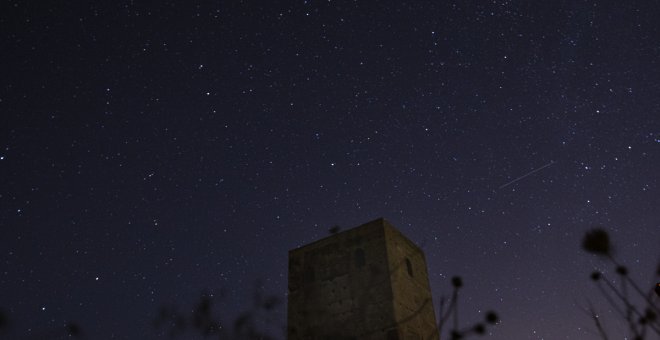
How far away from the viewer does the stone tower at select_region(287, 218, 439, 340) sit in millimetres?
20562

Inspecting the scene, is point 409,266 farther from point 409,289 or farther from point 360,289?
point 360,289

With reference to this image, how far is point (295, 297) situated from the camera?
23391 mm

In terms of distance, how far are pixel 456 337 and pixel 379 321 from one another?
18212 millimetres

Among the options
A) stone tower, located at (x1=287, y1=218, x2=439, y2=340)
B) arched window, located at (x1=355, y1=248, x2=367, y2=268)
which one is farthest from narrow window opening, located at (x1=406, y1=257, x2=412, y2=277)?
arched window, located at (x1=355, y1=248, x2=367, y2=268)

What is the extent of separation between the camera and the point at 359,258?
2245 cm

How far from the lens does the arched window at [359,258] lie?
22.2 meters

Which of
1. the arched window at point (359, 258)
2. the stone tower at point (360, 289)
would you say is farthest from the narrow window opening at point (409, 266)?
the arched window at point (359, 258)

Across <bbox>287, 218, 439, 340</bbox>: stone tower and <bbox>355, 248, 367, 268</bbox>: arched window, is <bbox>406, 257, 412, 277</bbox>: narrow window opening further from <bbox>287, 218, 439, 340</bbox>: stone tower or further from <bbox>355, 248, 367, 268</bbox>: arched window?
<bbox>355, 248, 367, 268</bbox>: arched window

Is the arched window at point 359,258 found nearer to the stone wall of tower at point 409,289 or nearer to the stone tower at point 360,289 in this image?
the stone tower at point 360,289

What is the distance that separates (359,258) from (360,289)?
158cm

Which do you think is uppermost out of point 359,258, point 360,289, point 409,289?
point 359,258

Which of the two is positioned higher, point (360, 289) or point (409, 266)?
point (409, 266)

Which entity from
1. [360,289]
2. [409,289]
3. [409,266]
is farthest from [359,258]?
[409,266]

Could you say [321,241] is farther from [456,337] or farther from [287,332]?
[456,337]
